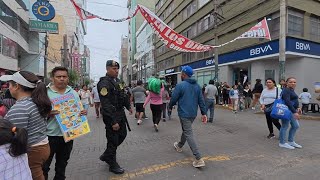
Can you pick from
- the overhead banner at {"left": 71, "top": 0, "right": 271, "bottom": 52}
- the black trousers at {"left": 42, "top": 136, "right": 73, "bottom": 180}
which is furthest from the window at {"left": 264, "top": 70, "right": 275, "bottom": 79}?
the black trousers at {"left": 42, "top": 136, "right": 73, "bottom": 180}

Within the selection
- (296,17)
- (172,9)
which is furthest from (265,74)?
(172,9)

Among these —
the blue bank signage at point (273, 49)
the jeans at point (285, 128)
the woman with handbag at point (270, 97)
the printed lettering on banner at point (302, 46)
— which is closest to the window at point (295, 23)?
the blue bank signage at point (273, 49)

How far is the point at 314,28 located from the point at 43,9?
20.9 meters

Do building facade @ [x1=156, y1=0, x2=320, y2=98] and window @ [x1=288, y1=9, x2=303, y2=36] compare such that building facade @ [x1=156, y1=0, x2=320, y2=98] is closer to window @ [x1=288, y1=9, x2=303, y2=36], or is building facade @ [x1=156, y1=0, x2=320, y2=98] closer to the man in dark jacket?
window @ [x1=288, y1=9, x2=303, y2=36]

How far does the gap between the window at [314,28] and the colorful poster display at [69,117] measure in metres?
21.4

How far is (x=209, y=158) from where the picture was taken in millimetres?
5820

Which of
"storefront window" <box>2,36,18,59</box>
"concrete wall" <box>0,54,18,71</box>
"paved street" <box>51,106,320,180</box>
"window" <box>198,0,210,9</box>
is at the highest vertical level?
"window" <box>198,0,210,9</box>

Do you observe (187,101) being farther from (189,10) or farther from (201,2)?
(189,10)

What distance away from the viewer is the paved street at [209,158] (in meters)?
4.88

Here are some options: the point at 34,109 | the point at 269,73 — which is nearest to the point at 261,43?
the point at 269,73

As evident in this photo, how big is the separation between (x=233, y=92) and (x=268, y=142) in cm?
842

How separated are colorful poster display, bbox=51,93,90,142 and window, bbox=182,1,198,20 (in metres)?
33.6

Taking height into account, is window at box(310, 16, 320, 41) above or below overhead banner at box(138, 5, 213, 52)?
above

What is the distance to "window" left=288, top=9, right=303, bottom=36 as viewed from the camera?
1998 cm
